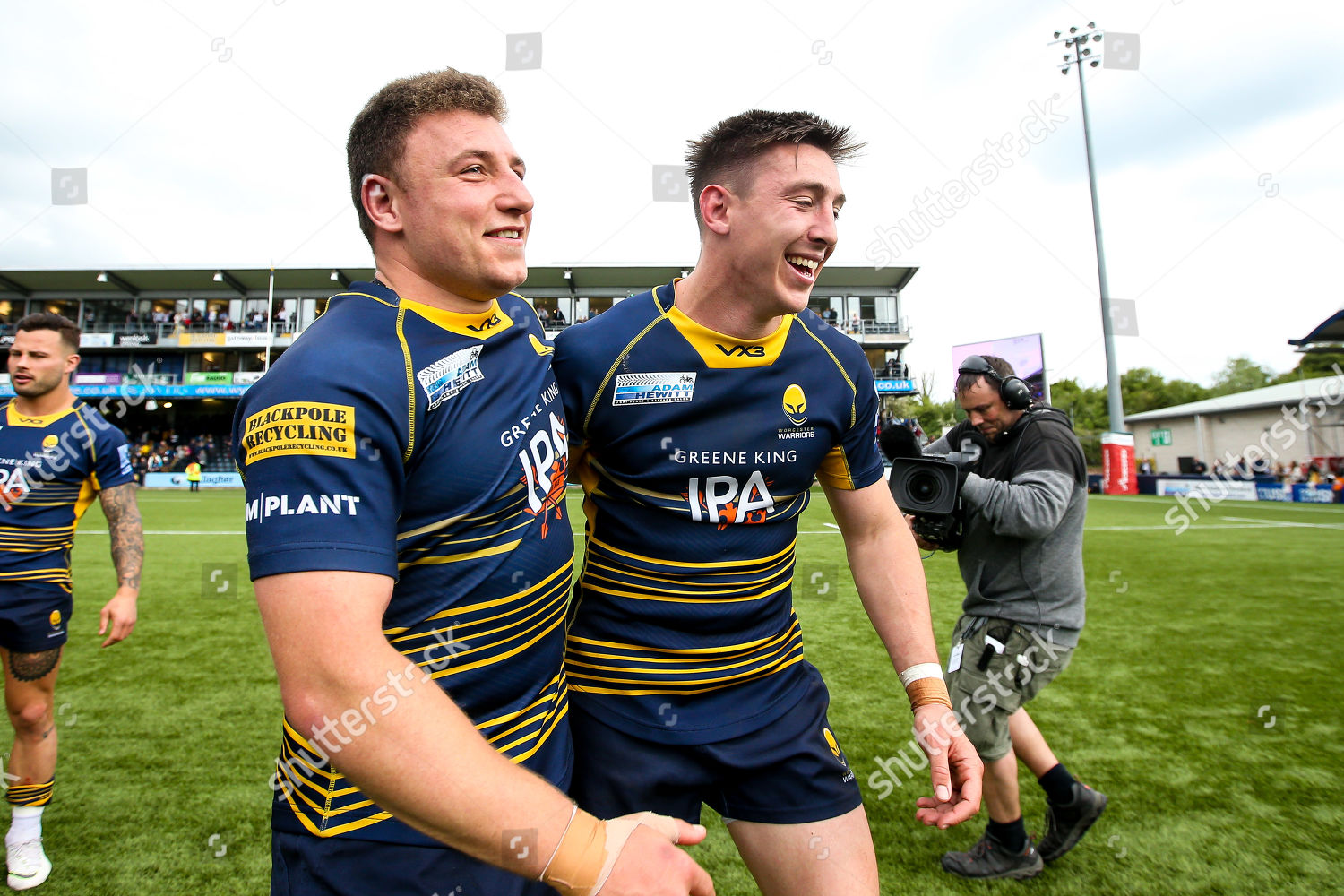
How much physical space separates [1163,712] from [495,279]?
6.10 m

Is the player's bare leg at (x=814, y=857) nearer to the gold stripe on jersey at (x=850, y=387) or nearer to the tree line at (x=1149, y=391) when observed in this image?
the gold stripe on jersey at (x=850, y=387)

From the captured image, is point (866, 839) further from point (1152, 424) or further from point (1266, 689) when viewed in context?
point (1152, 424)

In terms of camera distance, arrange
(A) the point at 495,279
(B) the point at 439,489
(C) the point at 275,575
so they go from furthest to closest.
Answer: (A) the point at 495,279 → (B) the point at 439,489 → (C) the point at 275,575

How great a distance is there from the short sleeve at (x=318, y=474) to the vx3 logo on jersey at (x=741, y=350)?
4.02 ft

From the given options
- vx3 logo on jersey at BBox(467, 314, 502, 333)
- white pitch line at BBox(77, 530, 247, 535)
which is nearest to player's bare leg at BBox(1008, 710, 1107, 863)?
vx3 logo on jersey at BBox(467, 314, 502, 333)

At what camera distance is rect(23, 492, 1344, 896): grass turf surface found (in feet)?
11.5

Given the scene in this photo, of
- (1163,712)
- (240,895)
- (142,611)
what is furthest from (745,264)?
(142,611)

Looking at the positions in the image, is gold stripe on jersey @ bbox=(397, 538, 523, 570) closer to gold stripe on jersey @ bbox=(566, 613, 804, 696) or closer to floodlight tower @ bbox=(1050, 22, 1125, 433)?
gold stripe on jersey @ bbox=(566, 613, 804, 696)

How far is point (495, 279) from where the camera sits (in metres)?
1.68

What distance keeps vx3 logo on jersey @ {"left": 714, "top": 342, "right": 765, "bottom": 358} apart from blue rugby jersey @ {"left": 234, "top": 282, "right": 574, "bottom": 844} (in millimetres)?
673

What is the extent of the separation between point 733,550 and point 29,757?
3.91 metres

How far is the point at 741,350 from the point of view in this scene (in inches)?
91.3

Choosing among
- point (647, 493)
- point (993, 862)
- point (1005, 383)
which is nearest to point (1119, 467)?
point (1005, 383)

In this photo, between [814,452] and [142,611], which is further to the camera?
[142,611]
